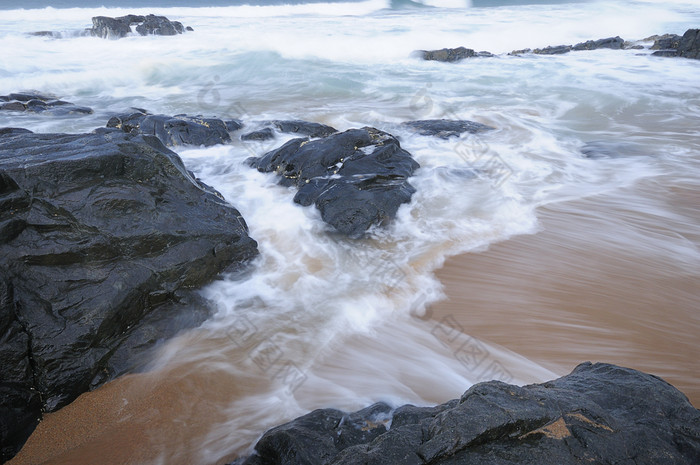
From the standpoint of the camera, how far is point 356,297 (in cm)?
386

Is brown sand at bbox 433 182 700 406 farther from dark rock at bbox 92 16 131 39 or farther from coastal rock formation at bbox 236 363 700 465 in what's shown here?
dark rock at bbox 92 16 131 39

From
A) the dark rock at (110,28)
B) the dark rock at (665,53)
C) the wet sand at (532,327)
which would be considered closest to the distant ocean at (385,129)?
the wet sand at (532,327)

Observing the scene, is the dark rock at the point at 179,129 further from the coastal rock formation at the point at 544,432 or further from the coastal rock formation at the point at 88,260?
the coastal rock formation at the point at 544,432

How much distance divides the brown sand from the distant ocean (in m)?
0.14

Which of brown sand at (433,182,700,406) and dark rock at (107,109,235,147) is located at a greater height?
dark rock at (107,109,235,147)

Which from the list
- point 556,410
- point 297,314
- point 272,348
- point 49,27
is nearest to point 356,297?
point 297,314

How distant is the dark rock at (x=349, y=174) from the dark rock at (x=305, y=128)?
1.50 m

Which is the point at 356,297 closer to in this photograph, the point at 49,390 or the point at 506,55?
the point at 49,390

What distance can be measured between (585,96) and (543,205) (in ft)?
24.5

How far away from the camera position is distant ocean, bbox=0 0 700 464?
3070mm

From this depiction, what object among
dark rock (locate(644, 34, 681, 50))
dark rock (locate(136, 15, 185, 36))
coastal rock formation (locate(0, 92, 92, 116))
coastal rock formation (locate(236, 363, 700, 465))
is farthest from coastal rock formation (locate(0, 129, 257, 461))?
dark rock (locate(136, 15, 185, 36))

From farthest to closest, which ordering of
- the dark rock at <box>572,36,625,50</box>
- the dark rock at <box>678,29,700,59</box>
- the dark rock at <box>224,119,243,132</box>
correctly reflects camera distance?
the dark rock at <box>572,36,625,50</box>, the dark rock at <box>678,29,700,59</box>, the dark rock at <box>224,119,243,132</box>

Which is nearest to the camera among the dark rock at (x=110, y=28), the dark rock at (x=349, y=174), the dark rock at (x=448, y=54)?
the dark rock at (x=349, y=174)

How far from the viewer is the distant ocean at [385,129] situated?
307 cm
